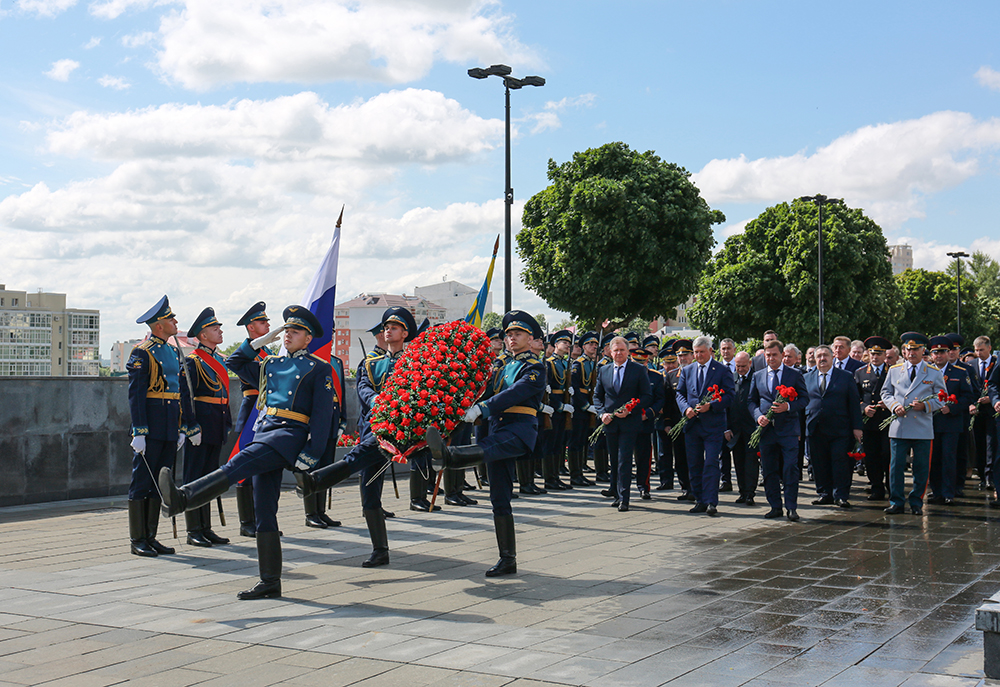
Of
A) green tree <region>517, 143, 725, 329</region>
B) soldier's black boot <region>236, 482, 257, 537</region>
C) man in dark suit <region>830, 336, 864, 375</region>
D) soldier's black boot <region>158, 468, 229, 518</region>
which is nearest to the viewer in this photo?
soldier's black boot <region>158, 468, 229, 518</region>

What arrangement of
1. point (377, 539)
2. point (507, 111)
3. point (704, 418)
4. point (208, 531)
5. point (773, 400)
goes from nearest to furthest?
point (377, 539) → point (208, 531) → point (773, 400) → point (704, 418) → point (507, 111)

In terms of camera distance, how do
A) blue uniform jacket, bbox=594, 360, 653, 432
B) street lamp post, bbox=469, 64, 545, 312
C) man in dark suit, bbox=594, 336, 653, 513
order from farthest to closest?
street lamp post, bbox=469, 64, 545, 312, blue uniform jacket, bbox=594, 360, 653, 432, man in dark suit, bbox=594, 336, 653, 513

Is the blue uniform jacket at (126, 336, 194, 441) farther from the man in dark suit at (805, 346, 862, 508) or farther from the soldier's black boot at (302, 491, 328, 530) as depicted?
the man in dark suit at (805, 346, 862, 508)

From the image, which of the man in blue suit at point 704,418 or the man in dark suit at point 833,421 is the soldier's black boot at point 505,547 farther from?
the man in dark suit at point 833,421

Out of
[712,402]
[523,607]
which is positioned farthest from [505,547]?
[712,402]

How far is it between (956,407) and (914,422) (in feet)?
4.20

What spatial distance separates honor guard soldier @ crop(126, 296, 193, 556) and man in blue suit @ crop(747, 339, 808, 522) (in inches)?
256

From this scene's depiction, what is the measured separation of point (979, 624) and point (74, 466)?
37.7 ft

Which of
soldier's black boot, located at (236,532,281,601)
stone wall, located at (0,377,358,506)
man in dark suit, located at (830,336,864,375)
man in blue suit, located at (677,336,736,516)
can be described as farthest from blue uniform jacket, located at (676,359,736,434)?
stone wall, located at (0,377,358,506)

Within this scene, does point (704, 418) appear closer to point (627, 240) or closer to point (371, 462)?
point (371, 462)

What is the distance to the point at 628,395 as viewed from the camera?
1192 cm

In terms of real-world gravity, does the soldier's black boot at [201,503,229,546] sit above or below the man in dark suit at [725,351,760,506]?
Answer: below

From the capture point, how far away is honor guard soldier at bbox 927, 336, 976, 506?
11977 millimetres

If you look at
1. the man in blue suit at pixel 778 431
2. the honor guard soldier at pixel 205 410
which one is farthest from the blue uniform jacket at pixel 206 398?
the man in blue suit at pixel 778 431
